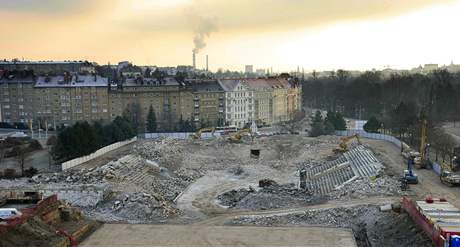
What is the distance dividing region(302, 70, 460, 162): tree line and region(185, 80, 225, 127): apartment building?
2337 cm

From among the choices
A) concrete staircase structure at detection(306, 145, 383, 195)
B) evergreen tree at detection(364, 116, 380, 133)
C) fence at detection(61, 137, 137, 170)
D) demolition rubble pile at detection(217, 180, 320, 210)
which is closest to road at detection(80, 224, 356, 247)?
demolition rubble pile at detection(217, 180, 320, 210)

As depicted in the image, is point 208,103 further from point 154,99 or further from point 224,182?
point 224,182

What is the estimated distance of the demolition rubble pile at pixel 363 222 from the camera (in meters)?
22.2

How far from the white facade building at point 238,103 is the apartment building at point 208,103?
1012mm

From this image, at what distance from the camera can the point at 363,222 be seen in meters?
25.4

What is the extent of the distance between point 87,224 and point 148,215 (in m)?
4.35

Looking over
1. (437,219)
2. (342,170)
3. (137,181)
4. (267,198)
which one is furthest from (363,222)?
(137,181)

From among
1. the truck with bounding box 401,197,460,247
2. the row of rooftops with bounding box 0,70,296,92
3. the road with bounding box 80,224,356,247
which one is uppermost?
the row of rooftops with bounding box 0,70,296,92

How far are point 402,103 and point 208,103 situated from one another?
31374 mm

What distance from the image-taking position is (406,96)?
257ft

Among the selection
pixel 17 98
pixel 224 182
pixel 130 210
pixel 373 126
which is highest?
pixel 17 98

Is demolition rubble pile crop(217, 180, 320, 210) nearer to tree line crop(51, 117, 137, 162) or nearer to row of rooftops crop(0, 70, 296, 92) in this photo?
tree line crop(51, 117, 137, 162)

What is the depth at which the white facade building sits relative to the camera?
80.2 m

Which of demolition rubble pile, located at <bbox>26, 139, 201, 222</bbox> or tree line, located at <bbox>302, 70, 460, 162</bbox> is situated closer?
demolition rubble pile, located at <bbox>26, 139, 201, 222</bbox>
